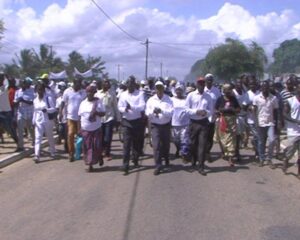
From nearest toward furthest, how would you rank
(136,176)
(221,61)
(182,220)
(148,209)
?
(182,220), (148,209), (136,176), (221,61)

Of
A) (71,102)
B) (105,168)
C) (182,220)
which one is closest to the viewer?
(182,220)

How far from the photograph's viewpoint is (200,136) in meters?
10.8

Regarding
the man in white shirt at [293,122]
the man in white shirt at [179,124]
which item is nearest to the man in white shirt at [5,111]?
the man in white shirt at [179,124]

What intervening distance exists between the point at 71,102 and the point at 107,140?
1207mm

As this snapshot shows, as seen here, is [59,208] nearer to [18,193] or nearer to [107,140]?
[18,193]

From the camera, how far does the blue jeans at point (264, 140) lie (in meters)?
11.3

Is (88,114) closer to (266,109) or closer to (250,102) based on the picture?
(266,109)

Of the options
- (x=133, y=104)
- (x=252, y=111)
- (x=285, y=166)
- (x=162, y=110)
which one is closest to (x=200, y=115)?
(x=162, y=110)

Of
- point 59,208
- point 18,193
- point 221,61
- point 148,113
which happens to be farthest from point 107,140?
point 221,61

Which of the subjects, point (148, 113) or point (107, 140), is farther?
point (107, 140)

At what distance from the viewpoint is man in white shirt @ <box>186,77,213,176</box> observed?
10.7m

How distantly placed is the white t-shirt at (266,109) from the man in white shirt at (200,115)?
1.17 meters

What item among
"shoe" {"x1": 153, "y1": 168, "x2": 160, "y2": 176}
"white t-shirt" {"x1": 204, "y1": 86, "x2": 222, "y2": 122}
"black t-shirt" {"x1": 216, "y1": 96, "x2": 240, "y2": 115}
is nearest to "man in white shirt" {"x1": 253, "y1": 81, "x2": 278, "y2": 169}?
"black t-shirt" {"x1": 216, "y1": 96, "x2": 240, "y2": 115}

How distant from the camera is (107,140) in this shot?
12547mm
